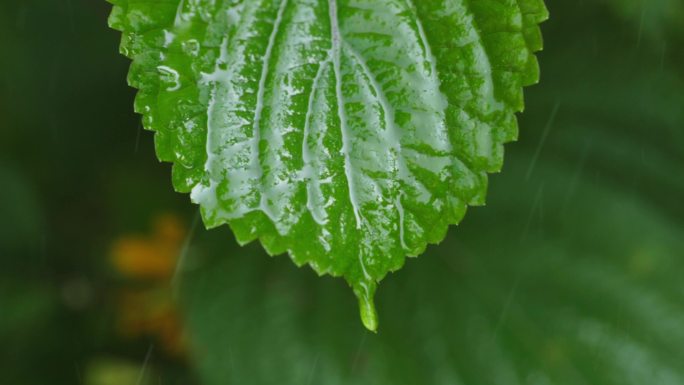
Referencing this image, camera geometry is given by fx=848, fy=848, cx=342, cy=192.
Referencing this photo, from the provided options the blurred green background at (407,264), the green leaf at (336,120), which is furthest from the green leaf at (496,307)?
the green leaf at (336,120)

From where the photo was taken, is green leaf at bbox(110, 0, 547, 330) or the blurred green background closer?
green leaf at bbox(110, 0, 547, 330)

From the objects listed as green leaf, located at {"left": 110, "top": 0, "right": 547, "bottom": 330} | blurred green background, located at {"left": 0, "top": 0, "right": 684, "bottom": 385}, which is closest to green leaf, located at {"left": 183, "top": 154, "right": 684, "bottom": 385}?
blurred green background, located at {"left": 0, "top": 0, "right": 684, "bottom": 385}

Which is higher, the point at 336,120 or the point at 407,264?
the point at 336,120

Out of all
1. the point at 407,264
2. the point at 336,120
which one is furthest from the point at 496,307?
the point at 336,120

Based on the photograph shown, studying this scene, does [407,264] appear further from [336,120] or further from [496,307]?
[336,120]

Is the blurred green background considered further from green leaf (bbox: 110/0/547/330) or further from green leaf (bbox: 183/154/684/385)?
green leaf (bbox: 110/0/547/330)

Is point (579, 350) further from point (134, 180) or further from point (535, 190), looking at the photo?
point (134, 180)
